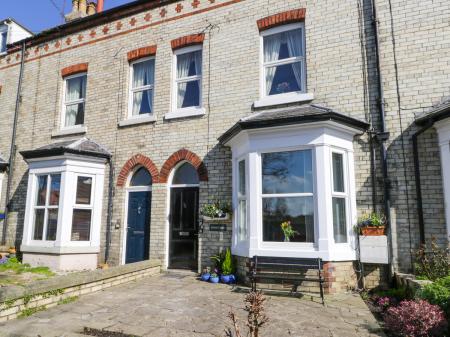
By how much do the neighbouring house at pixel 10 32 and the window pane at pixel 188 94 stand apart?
26.6 ft

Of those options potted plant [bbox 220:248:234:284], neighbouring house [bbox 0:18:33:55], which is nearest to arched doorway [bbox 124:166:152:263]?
potted plant [bbox 220:248:234:284]

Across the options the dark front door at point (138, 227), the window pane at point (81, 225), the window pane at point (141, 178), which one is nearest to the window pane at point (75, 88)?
the window pane at point (141, 178)

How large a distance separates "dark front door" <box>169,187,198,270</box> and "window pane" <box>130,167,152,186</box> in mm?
1050

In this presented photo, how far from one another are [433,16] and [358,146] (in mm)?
Result: 3060

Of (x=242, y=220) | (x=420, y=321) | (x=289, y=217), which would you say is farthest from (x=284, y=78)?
(x=420, y=321)

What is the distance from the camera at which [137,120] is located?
9625 millimetres

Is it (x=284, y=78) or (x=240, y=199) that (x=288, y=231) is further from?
(x=284, y=78)

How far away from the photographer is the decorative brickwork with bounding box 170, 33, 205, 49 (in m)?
9.26

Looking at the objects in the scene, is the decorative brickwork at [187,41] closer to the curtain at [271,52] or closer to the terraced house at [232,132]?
the terraced house at [232,132]

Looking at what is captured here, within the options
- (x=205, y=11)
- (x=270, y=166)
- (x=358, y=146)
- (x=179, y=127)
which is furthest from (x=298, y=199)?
(x=205, y=11)

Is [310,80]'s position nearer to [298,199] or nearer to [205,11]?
[298,199]

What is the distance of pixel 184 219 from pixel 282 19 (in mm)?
5529

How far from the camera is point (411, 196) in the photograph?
22.1ft

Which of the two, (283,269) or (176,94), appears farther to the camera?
(176,94)
